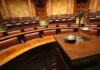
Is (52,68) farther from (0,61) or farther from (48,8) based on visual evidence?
(48,8)

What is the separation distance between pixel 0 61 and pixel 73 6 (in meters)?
10.2

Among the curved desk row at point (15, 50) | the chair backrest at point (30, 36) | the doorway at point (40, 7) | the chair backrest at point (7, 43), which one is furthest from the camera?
the doorway at point (40, 7)

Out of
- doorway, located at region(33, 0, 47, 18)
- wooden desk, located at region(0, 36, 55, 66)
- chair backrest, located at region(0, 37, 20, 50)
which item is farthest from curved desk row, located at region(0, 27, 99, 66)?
doorway, located at region(33, 0, 47, 18)

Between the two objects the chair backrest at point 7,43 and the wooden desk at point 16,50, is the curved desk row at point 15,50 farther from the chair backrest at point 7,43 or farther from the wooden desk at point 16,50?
the chair backrest at point 7,43

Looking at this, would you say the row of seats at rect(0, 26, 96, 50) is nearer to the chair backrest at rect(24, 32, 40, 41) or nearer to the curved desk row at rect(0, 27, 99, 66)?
the chair backrest at rect(24, 32, 40, 41)

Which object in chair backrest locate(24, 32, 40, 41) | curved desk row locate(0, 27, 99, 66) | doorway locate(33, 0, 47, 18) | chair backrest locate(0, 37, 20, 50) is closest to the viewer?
curved desk row locate(0, 27, 99, 66)

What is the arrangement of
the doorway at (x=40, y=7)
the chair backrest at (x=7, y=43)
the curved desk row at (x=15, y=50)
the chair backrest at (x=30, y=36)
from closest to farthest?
the curved desk row at (x=15, y=50) < the chair backrest at (x=7, y=43) < the chair backrest at (x=30, y=36) < the doorway at (x=40, y=7)

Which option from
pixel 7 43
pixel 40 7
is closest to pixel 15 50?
pixel 7 43

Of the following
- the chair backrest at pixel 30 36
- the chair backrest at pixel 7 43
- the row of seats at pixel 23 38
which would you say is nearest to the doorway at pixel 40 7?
the row of seats at pixel 23 38

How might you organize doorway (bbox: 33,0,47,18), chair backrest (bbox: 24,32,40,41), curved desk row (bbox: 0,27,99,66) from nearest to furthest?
curved desk row (bbox: 0,27,99,66), chair backrest (bbox: 24,32,40,41), doorway (bbox: 33,0,47,18)

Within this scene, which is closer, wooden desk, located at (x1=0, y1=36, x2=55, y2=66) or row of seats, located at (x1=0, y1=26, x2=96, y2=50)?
wooden desk, located at (x1=0, y1=36, x2=55, y2=66)

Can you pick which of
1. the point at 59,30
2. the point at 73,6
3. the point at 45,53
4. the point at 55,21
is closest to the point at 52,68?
the point at 45,53

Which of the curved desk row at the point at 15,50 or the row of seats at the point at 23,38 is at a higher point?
the row of seats at the point at 23,38

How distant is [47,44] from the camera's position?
278 centimetres
